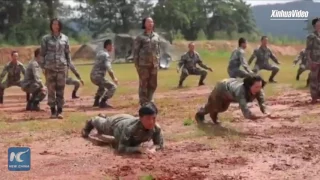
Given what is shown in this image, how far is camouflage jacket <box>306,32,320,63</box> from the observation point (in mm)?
13219

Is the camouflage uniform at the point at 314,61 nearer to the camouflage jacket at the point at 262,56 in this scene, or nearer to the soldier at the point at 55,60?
the soldier at the point at 55,60

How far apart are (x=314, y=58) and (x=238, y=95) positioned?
4.63 m

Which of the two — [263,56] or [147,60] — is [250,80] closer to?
[147,60]

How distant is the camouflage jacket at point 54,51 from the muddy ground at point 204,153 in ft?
3.41

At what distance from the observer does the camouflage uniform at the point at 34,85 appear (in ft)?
44.3

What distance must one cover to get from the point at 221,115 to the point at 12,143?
13.2 ft

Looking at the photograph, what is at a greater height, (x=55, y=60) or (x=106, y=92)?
(x=55, y=60)

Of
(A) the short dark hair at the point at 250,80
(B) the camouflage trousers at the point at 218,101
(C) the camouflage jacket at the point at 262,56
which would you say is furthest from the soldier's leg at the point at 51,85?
(C) the camouflage jacket at the point at 262,56

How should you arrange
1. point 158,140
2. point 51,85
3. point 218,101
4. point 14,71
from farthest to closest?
point 14,71 < point 51,85 < point 218,101 < point 158,140

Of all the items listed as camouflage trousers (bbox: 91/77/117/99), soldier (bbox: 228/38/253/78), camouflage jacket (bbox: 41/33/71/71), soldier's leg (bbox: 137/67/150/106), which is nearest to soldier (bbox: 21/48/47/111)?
camouflage trousers (bbox: 91/77/117/99)

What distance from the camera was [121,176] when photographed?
6605 millimetres

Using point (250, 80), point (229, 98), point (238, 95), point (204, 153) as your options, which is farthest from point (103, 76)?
point (204, 153)

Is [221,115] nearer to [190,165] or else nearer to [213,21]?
[190,165]

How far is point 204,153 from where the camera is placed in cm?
791
